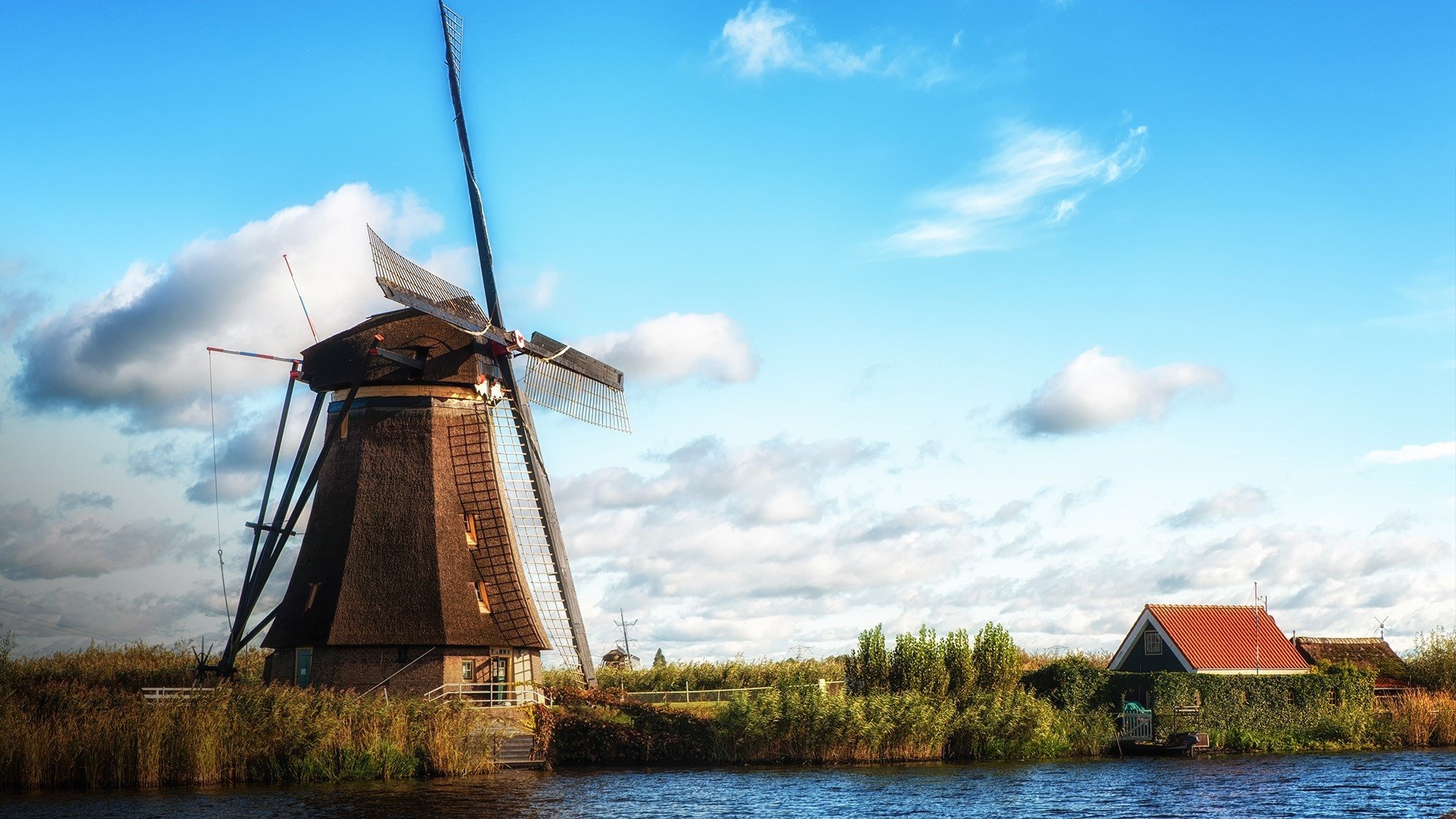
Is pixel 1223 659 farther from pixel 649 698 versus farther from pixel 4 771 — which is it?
pixel 4 771

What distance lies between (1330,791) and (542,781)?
16144 mm

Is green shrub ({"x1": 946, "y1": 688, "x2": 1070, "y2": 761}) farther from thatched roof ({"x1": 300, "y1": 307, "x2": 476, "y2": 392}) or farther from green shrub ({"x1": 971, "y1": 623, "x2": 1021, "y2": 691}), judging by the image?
thatched roof ({"x1": 300, "y1": 307, "x2": 476, "y2": 392})

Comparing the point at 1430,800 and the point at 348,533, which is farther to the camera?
the point at 348,533

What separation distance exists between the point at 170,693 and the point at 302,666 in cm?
300

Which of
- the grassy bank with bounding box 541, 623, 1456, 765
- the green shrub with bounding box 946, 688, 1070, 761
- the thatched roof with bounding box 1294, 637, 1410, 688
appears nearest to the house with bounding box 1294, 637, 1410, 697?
the thatched roof with bounding box 1294, 637, 1410, 688

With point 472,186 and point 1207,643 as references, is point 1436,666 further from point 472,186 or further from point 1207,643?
point 472,186

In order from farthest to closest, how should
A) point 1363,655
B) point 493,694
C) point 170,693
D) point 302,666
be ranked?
point 1363,655 < point 302,666 < point 493,694 < point 170,693

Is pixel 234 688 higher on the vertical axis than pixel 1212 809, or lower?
higher

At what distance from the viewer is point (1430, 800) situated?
24547mm

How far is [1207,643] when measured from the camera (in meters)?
40.2

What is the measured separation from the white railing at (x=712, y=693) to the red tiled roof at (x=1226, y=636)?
10797 millimetres

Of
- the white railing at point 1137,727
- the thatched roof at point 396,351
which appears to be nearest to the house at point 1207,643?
the white railing at point 1137,727

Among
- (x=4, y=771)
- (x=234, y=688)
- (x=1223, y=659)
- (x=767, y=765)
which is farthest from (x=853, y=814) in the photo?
(x=1223, y=659)

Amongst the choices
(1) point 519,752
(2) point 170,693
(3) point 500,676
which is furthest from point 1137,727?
(2) point 170,693
